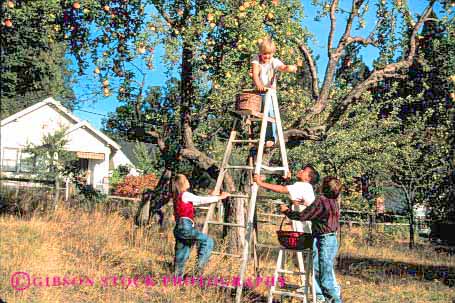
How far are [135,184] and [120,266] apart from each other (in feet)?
61.5

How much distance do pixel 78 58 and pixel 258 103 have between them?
17.8ft

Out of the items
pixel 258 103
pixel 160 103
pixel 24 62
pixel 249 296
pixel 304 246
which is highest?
pixel 24 62

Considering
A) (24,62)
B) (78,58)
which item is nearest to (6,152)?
(24,62)

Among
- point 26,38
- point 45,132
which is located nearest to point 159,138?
point 26,38

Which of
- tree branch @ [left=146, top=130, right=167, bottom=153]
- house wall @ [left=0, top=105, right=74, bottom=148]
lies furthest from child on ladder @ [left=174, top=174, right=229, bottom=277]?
house wall @ [left=0, top=105, right=74, bottom=148]

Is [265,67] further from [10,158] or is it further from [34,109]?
[10,158]

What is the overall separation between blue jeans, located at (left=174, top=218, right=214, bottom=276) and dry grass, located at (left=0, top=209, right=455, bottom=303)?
1.18ft

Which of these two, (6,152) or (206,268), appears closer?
(206,268)

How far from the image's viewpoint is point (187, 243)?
7.63 meters

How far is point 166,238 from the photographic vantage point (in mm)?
11312

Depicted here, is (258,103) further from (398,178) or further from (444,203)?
(398,178)

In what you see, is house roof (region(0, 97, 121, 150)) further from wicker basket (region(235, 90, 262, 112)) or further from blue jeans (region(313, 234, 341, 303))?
blue jeans (region(313, 234, 341, 303))

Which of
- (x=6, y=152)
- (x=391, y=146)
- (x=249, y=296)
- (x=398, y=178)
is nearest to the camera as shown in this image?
(x=249, y=296)

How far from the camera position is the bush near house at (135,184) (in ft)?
86.3
